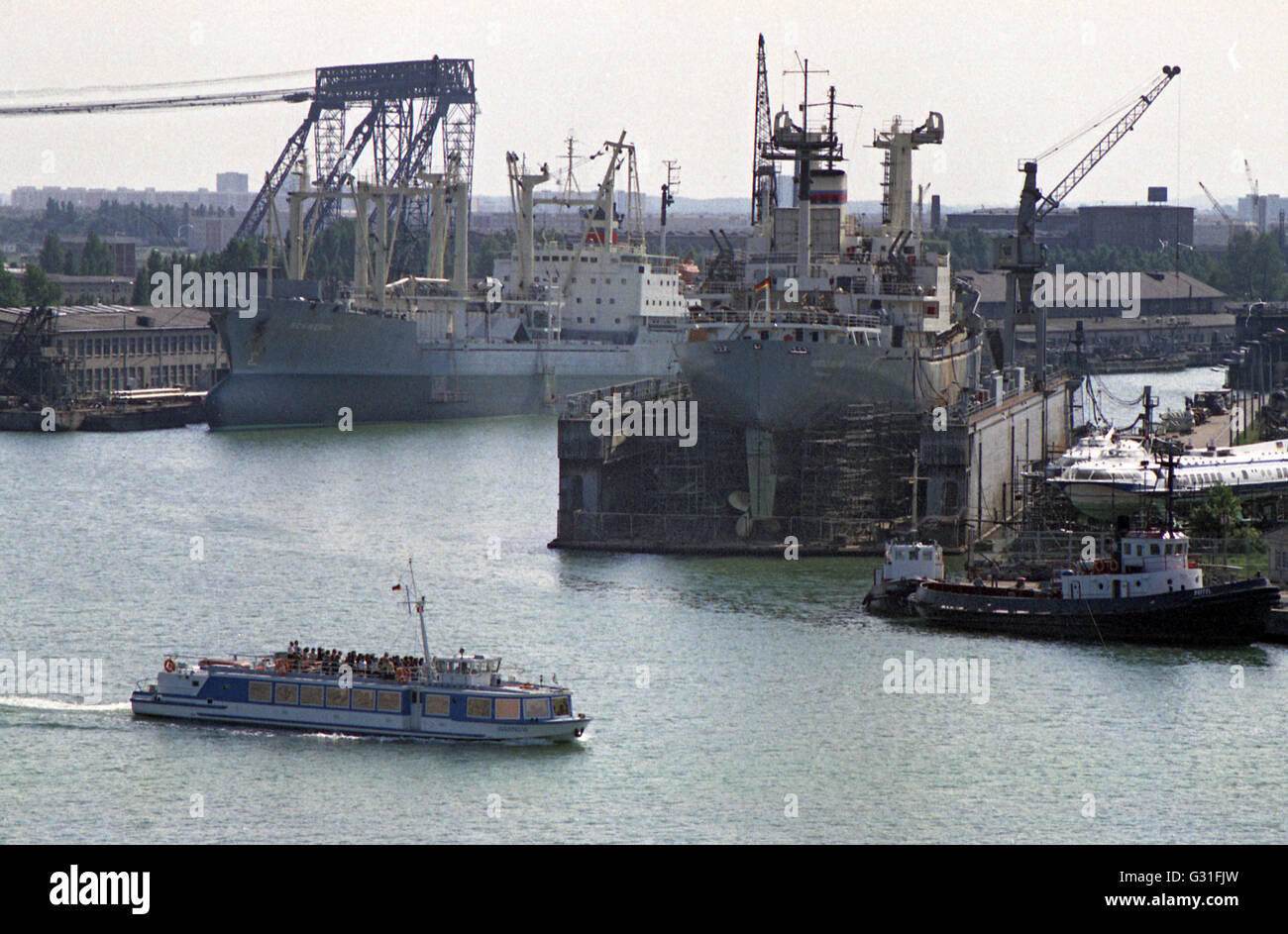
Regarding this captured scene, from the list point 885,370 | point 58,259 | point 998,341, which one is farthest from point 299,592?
point 58,259

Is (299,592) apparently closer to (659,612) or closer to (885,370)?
(659,612)

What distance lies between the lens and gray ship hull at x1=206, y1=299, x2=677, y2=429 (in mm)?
63906

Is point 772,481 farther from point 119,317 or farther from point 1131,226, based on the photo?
point 1131,226

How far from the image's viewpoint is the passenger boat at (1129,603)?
27047 millimetres

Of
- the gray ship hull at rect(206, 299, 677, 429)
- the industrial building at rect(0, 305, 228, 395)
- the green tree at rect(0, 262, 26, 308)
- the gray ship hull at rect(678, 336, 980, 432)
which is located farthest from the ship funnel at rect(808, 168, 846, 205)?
the green tree at rect(0, 262, 26, 308)

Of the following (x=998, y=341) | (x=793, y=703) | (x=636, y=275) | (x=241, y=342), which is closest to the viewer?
(x=793, y=703)

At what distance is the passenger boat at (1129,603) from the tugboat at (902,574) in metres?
0.70

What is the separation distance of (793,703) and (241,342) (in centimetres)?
4301

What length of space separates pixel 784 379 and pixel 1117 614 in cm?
1057

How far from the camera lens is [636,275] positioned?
7750cm

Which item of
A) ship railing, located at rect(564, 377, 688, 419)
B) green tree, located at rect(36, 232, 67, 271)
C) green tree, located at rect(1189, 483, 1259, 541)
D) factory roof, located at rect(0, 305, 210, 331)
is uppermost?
green tree, located at rect(36, 232, 67, 271)

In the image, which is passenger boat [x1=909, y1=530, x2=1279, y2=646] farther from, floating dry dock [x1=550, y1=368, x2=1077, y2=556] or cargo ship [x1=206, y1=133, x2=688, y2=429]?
cargo ship [x1=206, y1=133, x2=688, y2=429]

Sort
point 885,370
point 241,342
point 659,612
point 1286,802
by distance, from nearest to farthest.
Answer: point 1286,802 < point 659,612 < point 885,370 < point 241,342

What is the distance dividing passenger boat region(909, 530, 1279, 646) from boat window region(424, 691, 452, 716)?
345 inches
